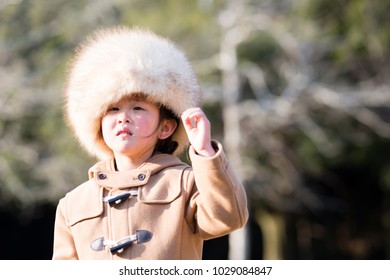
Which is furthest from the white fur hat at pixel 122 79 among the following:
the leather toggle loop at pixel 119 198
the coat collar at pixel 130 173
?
the leather toggle loop at pixel 119 198

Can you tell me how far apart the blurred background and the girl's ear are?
11.6 meters

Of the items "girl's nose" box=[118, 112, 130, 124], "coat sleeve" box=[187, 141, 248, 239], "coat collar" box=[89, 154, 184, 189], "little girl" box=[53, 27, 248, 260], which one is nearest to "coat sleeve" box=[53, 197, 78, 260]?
"little girl" box=[53, 27, 248, 260]

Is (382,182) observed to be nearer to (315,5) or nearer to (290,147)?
(290,147)

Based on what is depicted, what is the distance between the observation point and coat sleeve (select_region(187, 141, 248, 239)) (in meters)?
2.39

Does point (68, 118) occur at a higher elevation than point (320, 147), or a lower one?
lower

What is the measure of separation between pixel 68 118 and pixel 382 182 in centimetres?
1550

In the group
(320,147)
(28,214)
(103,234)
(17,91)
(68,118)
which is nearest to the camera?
(103,234)

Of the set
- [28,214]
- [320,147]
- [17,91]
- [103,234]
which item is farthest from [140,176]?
[28,214]

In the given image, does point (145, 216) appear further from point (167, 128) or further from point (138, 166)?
point (167, 128)

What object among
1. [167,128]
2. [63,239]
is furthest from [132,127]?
[63,239]

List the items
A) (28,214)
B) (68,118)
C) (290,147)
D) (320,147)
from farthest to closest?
(28,214) < (290,147) < (320,147) < (68,118)

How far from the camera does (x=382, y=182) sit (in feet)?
58.5

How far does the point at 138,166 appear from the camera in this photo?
2.67m

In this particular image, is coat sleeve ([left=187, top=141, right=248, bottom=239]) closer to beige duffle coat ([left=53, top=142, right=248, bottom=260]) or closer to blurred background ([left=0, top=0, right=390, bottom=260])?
beige duffle coat ([left=53, top=142, right=248, bottom=260])
